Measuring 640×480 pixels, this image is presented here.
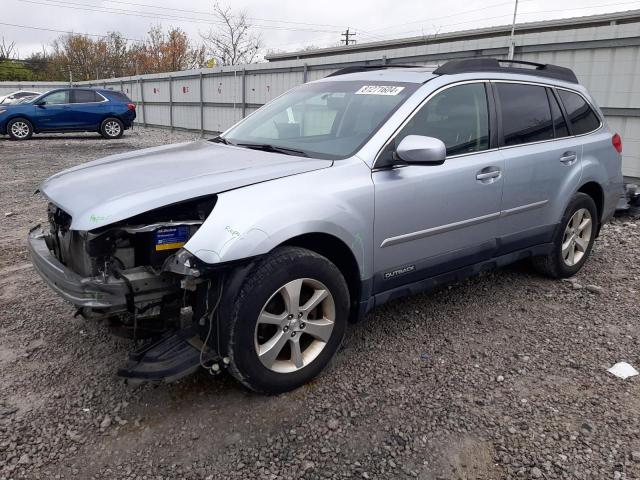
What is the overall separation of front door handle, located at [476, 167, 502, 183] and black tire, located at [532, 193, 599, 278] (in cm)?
108

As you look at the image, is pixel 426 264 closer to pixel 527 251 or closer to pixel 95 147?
pixel 527 251

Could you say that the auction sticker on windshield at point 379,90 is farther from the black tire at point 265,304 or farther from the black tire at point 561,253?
the black tire at point 561,253

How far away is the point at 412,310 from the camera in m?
3.94

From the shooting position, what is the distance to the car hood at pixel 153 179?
2.41m

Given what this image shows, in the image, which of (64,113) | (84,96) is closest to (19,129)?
(64,113)

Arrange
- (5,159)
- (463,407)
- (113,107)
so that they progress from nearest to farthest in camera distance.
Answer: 1. (463,407)
2. (5,159)
3. (113,107)

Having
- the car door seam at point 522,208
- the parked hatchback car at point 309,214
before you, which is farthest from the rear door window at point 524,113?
the car door seam at point 522,208

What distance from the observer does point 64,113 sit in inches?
654

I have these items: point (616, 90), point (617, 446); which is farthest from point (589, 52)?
point (617, 446)

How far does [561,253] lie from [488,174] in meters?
1.42

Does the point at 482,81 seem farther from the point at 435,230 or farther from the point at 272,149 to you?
the point at 272,149

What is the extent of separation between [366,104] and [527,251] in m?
1.82

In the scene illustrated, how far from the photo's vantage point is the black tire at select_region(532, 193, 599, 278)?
4.32m

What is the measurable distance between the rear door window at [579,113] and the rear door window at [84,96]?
1608cm
